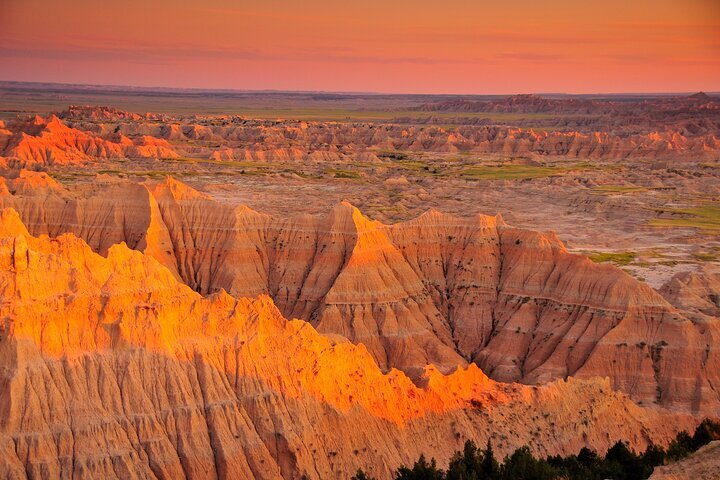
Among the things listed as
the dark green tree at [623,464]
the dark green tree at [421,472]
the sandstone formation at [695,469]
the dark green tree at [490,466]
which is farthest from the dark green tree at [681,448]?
the dark green tree at [421,472]

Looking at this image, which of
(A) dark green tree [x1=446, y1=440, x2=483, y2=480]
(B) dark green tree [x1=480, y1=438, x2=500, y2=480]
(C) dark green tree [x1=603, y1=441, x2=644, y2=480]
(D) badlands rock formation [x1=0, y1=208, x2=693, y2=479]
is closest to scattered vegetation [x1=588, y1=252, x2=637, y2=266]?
(D) badlands rock formation [x1=0, y1=208, x2=693, y2=479]

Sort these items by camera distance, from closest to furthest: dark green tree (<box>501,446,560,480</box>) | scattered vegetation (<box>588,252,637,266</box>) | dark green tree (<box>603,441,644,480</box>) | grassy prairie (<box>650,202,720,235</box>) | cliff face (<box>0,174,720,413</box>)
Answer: dark green tree (<box>501,446,560,480</box>), dark green tree (<box>603,441,644,480</box>), cliff face (<box>0,174,720,413</box>), scattered vegetation (<box>588,252,637,266</box>), grassy prairie (<box>650,202,720,235</box>)

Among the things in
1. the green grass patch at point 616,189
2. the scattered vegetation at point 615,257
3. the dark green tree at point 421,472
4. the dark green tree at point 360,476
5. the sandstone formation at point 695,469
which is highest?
the sandstone formation at point 695,469

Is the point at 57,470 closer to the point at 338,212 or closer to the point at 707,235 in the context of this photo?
the point at 338,212

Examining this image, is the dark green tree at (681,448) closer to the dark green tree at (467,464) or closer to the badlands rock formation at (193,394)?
the badlands rock formation at (193,394)

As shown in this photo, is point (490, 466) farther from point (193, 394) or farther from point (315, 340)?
point (193, 394)

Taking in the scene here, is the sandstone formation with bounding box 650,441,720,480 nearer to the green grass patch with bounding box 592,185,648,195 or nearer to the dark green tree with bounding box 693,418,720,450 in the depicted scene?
the dark green tree with bounding box 693,418,720,450

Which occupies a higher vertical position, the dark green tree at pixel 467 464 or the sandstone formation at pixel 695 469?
the sandstone formation at pixel 695 469
